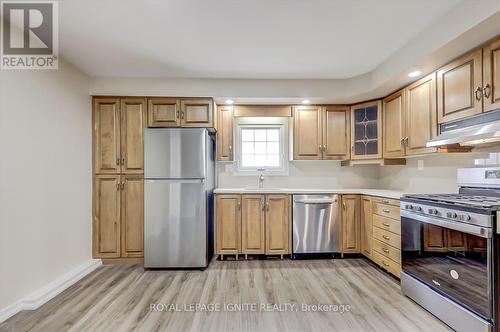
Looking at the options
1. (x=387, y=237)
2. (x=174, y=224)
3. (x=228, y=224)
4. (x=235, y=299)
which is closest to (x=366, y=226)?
(x=387, y=237)

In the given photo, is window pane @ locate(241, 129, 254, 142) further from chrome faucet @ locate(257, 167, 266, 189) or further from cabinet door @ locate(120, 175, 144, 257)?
cabinet door @ locate(120, 175, 144, 257)

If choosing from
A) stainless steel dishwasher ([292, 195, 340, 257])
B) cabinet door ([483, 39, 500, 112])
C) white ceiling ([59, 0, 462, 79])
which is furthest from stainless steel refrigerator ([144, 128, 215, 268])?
cabinet door ([483, 39, 500, 112])

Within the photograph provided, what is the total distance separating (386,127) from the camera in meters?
3.18

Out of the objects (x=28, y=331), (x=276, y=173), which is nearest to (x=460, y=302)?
(x=276, y=173)

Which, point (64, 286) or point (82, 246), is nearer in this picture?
point (64, 286)

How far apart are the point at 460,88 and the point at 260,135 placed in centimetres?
243

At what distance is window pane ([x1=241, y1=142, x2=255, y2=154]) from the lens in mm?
3855

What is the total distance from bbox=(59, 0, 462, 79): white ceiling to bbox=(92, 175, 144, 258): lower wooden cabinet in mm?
1383

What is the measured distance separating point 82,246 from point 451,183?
4.20 m

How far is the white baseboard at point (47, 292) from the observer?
1.99 meters

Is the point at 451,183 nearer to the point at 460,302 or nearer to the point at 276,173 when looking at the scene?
the point at 460,302

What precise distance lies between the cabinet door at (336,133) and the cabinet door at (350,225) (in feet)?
2.15

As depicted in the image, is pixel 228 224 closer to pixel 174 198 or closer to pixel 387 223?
pixel 174 198

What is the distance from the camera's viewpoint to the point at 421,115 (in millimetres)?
2555
